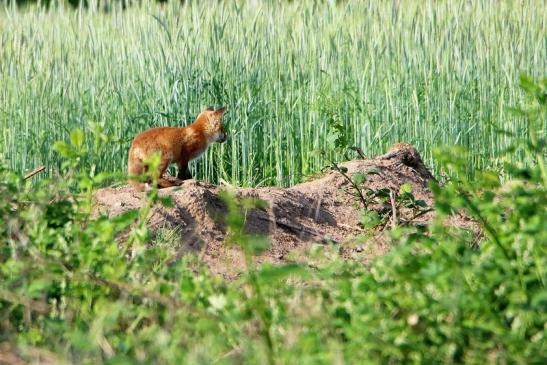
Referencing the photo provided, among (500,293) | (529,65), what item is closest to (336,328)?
(500,293)

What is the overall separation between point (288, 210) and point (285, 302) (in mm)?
2682

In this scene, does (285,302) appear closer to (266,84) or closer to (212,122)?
(212,122)

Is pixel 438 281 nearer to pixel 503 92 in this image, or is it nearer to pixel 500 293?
pixel 500 293

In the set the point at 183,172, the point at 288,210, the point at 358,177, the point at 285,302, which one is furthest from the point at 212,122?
the point at 285,302

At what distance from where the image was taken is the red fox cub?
6.43 m

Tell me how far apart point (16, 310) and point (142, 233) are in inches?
22.0

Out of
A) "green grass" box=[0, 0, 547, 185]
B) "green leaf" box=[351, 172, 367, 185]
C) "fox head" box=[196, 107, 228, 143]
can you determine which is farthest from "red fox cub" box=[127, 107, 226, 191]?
"green leaf" box=[351, 172, 367, 185]

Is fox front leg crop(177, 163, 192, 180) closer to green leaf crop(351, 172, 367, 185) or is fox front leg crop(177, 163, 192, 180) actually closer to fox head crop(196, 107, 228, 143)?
fox head crop(196, 107, 228, 143)

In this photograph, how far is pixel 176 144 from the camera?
6.69 metres

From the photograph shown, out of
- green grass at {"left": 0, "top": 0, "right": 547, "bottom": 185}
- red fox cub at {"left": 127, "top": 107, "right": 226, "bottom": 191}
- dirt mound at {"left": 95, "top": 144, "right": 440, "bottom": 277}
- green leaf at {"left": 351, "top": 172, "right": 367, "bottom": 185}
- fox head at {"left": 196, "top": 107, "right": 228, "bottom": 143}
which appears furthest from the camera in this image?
green grass at {"left": 0, "top": 0, "right": 547, "bottom": 185}

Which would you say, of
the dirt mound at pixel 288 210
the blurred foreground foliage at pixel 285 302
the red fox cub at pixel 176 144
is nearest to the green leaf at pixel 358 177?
the dirt mound at pixel 288 210

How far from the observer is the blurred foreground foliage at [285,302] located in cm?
320

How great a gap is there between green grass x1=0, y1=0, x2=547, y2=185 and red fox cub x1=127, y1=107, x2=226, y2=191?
1.87 ft

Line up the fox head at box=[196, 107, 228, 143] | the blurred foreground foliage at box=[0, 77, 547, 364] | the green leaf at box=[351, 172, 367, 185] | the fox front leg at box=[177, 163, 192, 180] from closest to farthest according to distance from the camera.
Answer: the blurred foreground foliage at box=[0, 77, 547, 364] → the green leaf at box=[351, 172, 367, 185] → the fox front leg at box=[177, 163, 192, 180] → the fox head at box=[196, 107, 228, 143]
